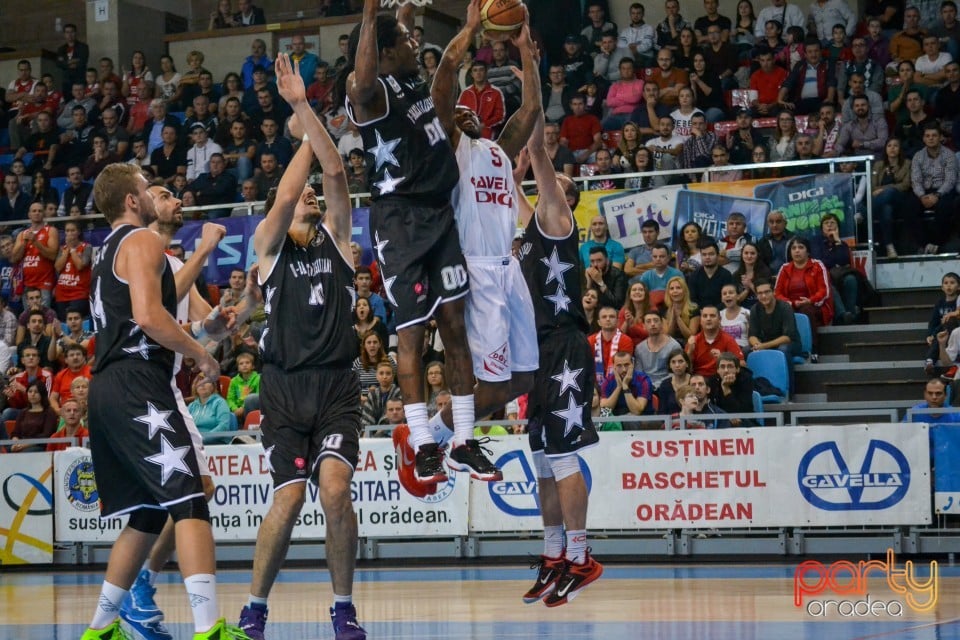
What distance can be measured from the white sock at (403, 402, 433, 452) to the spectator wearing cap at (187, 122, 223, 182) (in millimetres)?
14872

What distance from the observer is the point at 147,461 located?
7.12 meters

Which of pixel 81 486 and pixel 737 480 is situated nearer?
pixel 737 480

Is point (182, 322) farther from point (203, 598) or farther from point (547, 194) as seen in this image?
point (547, 194)

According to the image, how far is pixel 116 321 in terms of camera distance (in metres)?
7.40

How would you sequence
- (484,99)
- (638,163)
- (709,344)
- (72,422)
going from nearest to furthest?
(709,344), (72,422), (638,163), (484,99)

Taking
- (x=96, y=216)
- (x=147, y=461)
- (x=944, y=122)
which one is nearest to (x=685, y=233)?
(x=944, y=122)

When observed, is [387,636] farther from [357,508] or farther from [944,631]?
[357,508]

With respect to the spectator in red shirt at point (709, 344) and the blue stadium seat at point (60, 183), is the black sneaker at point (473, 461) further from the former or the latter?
the blue stadium seat at point (60, 183)

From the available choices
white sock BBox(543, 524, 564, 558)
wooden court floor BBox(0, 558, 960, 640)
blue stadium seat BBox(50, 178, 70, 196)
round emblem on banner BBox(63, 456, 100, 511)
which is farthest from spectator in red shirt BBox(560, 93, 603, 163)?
white sock BBox(543, 524, 564, 558)

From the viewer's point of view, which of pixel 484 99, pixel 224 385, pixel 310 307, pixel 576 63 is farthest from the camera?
pixel 576 63

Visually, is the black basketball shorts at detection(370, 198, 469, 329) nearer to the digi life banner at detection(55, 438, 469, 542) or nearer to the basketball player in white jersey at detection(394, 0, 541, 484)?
the basketball player in white jersey at detection(394, 0, 541, 484)

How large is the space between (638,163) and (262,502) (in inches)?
268

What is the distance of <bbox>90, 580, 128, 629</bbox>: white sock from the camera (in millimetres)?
7375

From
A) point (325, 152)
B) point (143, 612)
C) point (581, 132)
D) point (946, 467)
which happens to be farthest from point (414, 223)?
point (581, 132)
